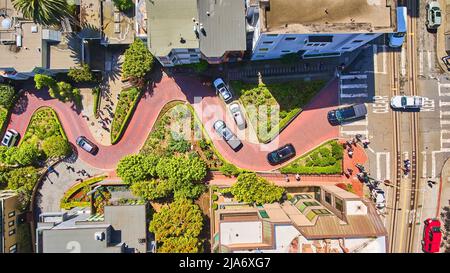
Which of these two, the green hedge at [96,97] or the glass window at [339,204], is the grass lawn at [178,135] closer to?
the green hedge at [96,97]

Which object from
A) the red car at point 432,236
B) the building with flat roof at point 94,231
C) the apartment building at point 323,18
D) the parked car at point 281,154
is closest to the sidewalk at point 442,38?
the apartment building at point 323,18

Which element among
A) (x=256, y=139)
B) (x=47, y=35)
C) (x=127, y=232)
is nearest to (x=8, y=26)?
(x=47, y=35)

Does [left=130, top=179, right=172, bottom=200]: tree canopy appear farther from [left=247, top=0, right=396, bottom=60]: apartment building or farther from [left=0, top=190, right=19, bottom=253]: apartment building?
[left=247, top=0, right=396, bottom=60]: apartment building

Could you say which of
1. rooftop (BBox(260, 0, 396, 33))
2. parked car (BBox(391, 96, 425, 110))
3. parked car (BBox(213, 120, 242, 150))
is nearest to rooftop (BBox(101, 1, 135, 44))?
parked car (BBox(213, 120, 242, 150))

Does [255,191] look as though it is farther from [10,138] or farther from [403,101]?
[10,138]

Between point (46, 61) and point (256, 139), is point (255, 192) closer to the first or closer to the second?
point (256, 139)

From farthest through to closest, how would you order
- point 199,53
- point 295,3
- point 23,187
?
point 23,187 → point 199,53 → point 295,3
